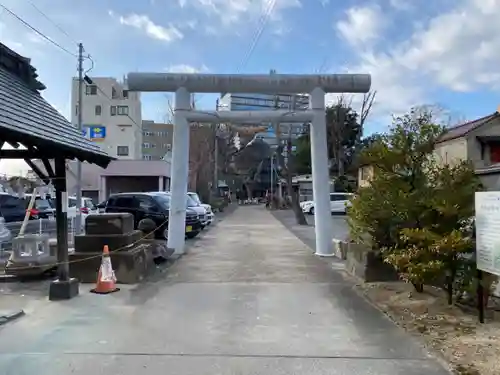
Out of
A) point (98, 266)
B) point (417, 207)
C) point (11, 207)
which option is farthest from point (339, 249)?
point (11, 207)

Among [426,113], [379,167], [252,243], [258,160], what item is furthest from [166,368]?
[258,160]

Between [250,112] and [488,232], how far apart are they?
32.0 feet

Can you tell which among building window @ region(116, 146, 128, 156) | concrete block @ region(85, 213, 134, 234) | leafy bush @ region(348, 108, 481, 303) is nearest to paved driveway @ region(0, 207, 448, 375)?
leafy bush @ region(348, 108, 481, 303)

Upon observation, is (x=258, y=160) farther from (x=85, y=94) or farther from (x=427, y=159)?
(x=427, y=159)

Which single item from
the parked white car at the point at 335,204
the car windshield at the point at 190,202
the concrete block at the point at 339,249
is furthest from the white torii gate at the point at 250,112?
the parked white car at the point at 335,204

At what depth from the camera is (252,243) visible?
1870 centimetres

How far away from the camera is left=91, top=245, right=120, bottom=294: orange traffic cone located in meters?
9.42

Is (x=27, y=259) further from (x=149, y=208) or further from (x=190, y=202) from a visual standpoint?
(x=190, y=202)

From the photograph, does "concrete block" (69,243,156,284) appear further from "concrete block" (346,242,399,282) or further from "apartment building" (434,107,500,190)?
"apartment building" (434,107,500,190)

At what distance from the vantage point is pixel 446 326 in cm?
679

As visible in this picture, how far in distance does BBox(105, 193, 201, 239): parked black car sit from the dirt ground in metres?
11.9

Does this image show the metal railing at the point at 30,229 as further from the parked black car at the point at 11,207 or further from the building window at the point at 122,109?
the building window at the point at 122,109

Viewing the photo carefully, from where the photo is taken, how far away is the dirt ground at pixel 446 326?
17.7 ft

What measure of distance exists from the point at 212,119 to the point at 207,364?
35.4ft
